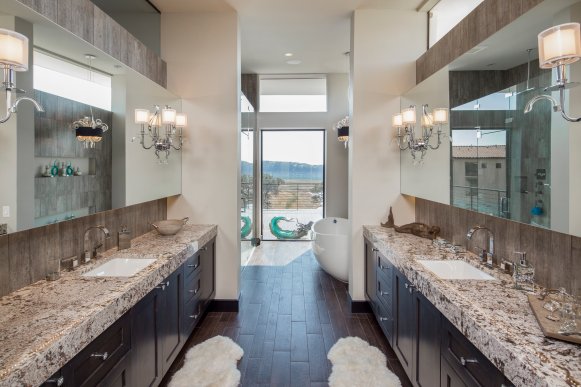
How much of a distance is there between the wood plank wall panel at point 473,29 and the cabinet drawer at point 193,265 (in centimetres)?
270

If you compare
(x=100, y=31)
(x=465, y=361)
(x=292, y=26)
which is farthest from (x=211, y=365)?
(x=292, y=26)

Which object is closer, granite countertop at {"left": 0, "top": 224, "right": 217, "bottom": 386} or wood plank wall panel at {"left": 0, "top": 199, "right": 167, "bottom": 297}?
granite countertop at {"left": 0, "top": 224, "right": 217, "bottom": 386}

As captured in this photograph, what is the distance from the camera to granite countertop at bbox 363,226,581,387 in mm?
1043

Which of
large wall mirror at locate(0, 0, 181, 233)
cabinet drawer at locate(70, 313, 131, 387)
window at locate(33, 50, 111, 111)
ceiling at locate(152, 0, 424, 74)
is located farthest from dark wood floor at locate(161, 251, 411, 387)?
ceiling at locate(152, 0, 424, 74)

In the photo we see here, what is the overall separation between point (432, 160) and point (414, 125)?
443 millimetres

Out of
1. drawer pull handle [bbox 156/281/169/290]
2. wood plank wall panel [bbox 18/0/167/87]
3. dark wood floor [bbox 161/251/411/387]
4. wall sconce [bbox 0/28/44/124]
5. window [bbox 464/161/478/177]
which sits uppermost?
wood plank wall panel [bbox 18/0/167/87]

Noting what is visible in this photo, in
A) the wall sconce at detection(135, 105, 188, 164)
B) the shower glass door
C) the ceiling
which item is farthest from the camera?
the shower glass door

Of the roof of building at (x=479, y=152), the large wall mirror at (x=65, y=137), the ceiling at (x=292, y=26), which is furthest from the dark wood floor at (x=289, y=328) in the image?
the ceiling at (x=292, y=26)

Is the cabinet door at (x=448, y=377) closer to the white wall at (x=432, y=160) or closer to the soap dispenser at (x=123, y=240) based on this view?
the white wall at (x=432, y=160)

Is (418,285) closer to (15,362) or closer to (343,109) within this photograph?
(15,362)

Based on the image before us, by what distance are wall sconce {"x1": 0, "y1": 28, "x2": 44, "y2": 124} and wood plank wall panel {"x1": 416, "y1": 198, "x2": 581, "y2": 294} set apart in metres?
2.61

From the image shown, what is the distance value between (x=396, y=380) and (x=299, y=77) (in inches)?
222

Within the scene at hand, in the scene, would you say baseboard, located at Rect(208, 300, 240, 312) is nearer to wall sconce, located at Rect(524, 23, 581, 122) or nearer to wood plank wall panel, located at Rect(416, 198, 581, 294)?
wood plank wall panel, located at Rect(416, 198, 581, 294)

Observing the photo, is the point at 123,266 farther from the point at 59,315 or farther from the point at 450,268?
the point at 450,268
